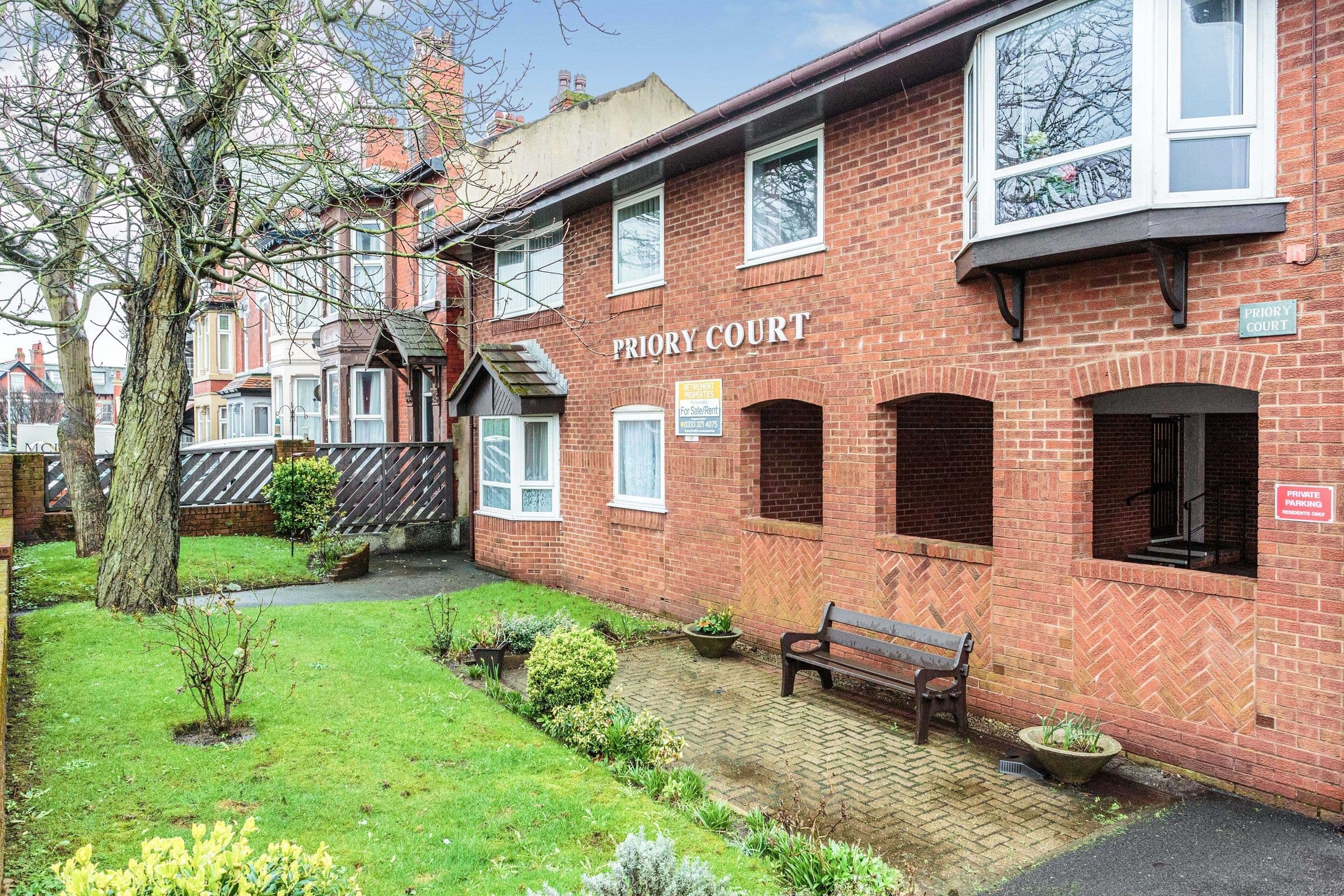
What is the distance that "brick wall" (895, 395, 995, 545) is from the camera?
10633 millimetres

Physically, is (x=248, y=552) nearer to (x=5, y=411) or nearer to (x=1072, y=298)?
(x=1072, y=298)

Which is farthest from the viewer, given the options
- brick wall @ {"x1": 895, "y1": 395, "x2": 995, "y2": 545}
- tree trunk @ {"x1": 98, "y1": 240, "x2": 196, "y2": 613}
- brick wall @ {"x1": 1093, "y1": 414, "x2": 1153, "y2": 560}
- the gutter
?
brick wall @ {"x1": 895, "y1": 395, "x2": 995, "y2": 545}

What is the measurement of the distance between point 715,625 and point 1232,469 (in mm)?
7618

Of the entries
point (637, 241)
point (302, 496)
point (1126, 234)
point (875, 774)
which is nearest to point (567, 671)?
point (875, 774)

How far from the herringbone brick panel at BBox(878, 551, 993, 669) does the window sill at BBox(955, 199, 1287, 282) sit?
8.41 ft

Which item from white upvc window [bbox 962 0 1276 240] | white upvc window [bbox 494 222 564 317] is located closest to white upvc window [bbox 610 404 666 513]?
white upvc window [bbox 494 222 564 317]

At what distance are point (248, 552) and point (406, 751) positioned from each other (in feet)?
31.6

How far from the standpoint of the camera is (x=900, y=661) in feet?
24.9

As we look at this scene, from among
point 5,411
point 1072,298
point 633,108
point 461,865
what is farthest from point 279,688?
point 5,411

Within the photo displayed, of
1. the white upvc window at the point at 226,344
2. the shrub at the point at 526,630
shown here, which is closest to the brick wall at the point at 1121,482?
the shrub at the point at 526,630

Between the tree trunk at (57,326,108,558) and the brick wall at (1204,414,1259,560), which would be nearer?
the brick wall at (1204,414,1259,560)

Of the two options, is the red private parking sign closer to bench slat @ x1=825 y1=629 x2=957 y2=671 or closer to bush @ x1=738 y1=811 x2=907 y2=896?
bench slat @ x1=825 y1=629 x2=957 y2=671

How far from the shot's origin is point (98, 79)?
7.49 m

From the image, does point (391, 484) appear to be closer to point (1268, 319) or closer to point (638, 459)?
point (638, 459)
